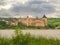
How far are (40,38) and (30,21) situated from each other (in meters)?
11.4

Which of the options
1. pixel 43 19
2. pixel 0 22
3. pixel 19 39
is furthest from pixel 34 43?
pixel 43 19

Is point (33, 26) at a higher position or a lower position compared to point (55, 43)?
lower

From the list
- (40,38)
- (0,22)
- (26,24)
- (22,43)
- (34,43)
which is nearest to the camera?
(22,43)

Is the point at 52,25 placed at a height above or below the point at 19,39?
below

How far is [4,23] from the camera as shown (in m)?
22.5

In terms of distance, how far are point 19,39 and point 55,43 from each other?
2327 millimetres

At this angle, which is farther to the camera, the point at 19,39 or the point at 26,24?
the point at 26,24

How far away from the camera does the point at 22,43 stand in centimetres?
1129

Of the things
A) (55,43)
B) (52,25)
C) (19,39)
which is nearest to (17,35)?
(19,39)

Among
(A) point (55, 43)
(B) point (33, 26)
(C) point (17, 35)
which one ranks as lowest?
(B) point (33, 26)

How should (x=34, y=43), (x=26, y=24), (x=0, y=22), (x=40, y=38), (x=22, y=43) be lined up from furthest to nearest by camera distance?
(x=26, y=24) < (x=0, y=22) < (x=40, y=38) < (x=34, y=43) < (x=22, y=43)

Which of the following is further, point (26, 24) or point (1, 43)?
point (26, 24)

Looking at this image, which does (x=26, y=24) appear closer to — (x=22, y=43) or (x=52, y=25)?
(x=52, y=25)

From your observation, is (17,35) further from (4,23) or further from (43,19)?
(43,19)
